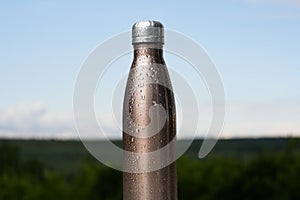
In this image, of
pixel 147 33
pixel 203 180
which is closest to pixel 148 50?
pixel 147 33

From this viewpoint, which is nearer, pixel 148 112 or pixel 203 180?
pixel 148 112

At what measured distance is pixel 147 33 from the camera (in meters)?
1.67

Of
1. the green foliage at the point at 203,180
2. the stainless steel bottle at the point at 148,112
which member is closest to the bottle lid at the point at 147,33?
the stainless steel bottle at the point at 148,112

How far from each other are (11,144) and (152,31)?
13.1 ft

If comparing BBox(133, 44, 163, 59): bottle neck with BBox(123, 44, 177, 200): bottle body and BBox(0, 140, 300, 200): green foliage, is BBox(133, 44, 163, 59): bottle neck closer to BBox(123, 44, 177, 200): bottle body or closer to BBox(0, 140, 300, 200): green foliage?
BBox(123, 44, 177, 200): bottle body

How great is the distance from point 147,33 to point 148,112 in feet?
0.73

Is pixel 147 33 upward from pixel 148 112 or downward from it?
upward

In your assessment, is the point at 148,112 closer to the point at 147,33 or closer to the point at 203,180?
the point at 147,33

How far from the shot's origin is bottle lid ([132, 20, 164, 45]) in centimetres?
167

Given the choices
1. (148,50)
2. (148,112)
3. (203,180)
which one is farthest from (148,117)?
(203,180)

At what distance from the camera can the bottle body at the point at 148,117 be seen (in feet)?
5.37

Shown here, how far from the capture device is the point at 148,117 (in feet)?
5.36

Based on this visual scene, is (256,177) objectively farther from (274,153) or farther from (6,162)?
(6,162)

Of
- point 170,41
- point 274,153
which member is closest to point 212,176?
point 274,153
